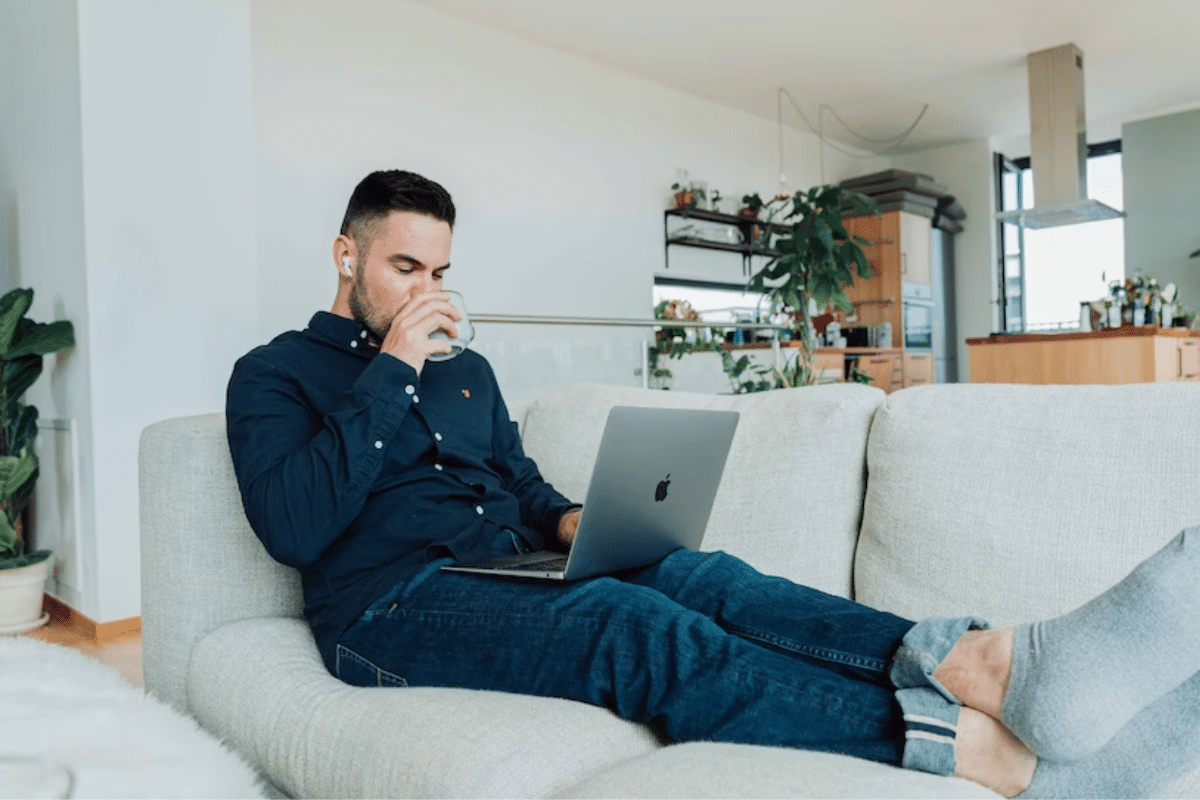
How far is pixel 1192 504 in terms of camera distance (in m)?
1.26

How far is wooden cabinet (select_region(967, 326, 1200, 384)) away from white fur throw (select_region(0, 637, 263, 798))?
416 centimetres

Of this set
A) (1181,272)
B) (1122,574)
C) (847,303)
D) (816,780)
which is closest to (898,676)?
(816,780)

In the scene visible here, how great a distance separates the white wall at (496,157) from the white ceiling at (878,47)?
0.25 meters

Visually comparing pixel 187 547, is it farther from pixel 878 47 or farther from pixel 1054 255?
pixel 1054 255

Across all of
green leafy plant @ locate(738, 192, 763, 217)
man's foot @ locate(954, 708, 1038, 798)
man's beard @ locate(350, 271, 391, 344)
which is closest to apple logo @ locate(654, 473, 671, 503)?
man's foot @ locate(954, 708, 1038, 798)

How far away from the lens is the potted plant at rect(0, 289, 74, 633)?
304 centimetres

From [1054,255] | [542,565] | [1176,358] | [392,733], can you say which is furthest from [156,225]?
[1054,255]

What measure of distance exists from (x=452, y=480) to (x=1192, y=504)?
45.5 inches

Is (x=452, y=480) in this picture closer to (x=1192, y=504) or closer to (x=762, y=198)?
(x=1192, y=504)

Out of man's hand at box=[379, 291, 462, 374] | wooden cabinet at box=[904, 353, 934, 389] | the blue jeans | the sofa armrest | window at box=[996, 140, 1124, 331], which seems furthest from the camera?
window at box=[996, 140, 1124, 331]

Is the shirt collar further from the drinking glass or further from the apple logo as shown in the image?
the apple logo

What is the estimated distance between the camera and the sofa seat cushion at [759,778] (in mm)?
843

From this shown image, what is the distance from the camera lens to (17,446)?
131 inches

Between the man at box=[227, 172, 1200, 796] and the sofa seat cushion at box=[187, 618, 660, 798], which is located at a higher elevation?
the man at box=[227, 172, 1200, 796]
